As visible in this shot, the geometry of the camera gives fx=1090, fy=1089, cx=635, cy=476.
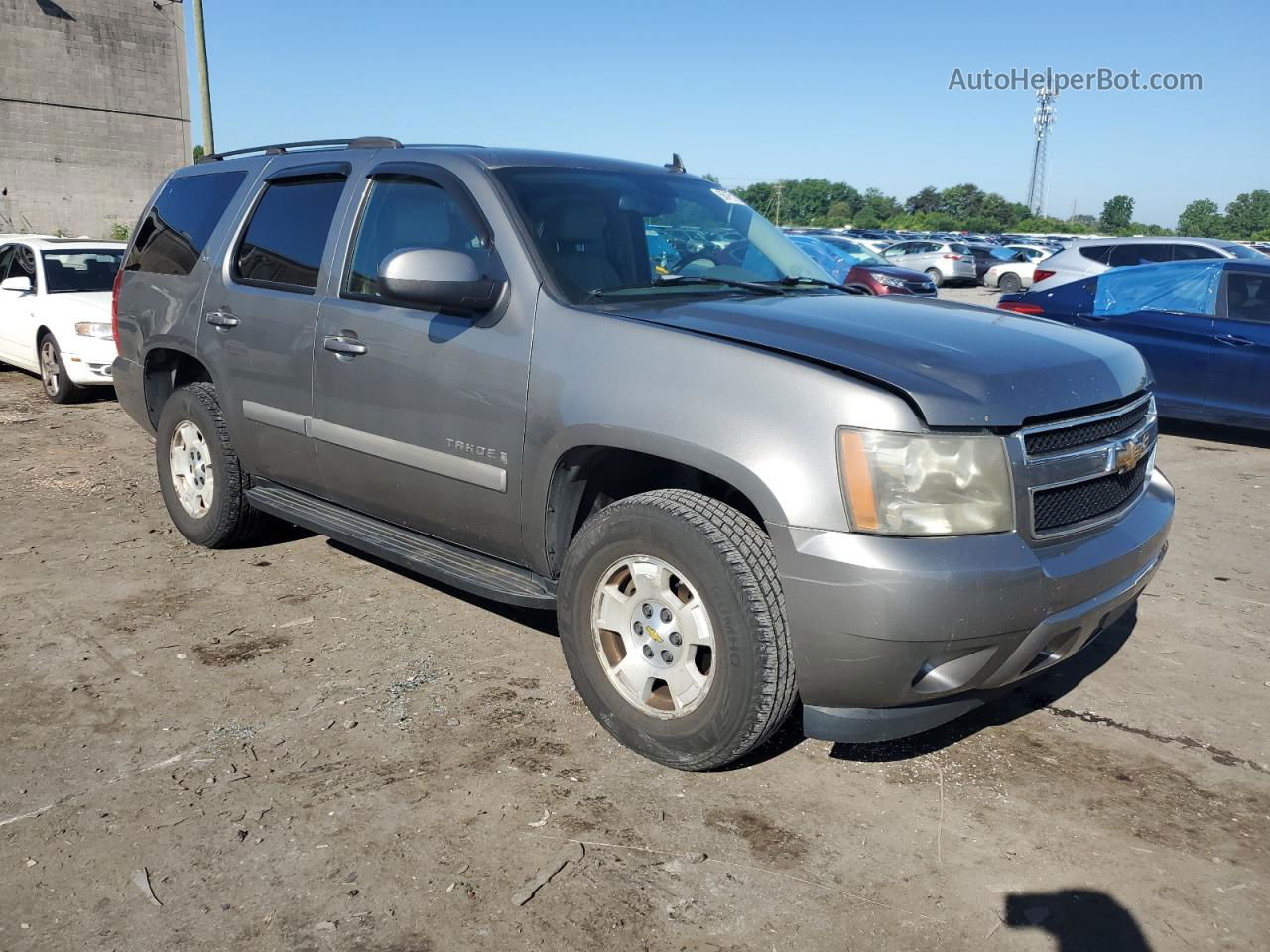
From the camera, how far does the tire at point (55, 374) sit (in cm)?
982

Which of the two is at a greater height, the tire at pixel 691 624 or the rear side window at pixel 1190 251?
the rear side window at pixel 1190 251

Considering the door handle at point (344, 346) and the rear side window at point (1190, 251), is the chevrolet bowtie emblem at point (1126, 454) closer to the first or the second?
the door handle at point (344, 346)

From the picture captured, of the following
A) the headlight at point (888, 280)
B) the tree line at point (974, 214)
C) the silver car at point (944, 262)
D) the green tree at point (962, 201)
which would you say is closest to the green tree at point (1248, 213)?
the tree line at point (974, 214)

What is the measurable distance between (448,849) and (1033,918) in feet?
4.95

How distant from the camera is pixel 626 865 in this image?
2.87 meters

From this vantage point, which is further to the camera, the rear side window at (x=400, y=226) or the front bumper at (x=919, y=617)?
the rear side window at (x=400, y=226)

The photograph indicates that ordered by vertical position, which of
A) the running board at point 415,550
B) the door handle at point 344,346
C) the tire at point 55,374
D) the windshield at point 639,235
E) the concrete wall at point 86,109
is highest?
the concrete wall at point 86,109

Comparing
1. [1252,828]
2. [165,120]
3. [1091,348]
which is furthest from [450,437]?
[165,120]

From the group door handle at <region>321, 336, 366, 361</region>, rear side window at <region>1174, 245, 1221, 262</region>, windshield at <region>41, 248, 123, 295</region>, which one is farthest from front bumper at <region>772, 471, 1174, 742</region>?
rear side window at <region>1174, 245, 1221, 262</region>

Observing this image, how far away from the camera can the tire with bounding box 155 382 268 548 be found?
5129 mm

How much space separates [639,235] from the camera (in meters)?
4.12

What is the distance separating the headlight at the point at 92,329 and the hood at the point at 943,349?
7670 mm

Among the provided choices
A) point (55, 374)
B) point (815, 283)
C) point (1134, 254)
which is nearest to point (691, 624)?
point (815, 283)

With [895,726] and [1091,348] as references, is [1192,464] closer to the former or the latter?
[1091,348]
